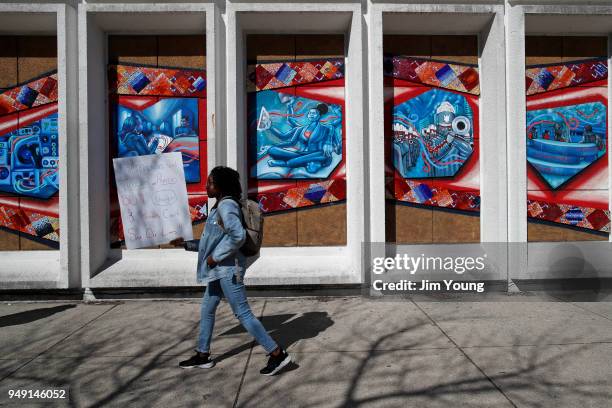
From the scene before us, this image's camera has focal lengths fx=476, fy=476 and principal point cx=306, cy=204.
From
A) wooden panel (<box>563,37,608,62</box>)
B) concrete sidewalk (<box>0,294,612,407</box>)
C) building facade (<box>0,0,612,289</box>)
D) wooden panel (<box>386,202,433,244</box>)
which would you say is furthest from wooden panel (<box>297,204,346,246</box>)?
wooden panel (<box>563,37,608,62</box>)

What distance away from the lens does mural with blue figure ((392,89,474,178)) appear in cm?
764

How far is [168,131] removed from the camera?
7414 mm

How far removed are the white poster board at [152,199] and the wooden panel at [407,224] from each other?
317cm

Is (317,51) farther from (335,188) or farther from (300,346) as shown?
(300,346)

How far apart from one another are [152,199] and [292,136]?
2.37 meters

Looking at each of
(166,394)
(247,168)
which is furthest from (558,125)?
(166,394)

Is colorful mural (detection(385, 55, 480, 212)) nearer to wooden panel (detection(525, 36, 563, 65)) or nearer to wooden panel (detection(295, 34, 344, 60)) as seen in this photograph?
wooden panel (detection(295, 34, 344, 60))

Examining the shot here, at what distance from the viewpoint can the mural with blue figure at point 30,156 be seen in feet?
24.5

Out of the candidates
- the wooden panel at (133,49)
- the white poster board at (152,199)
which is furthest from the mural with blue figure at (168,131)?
the wooden panel at (133,49)

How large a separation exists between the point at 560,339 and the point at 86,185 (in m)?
6.41

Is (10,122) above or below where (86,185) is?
above

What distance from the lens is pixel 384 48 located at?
770 centimetres

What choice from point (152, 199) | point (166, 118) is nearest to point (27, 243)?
point (152, 199)

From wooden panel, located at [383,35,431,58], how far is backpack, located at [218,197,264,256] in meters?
4.56
